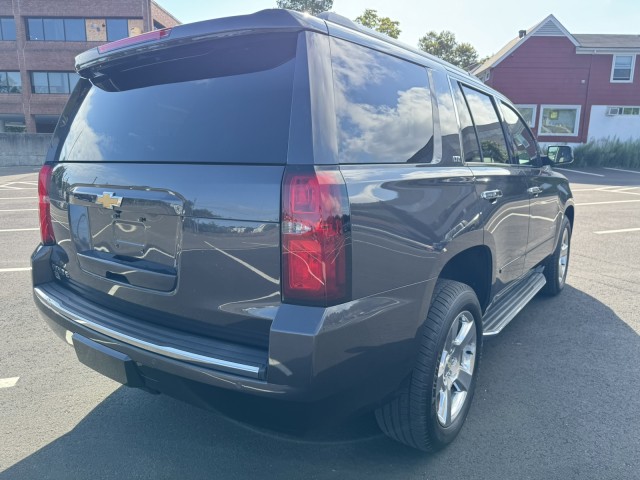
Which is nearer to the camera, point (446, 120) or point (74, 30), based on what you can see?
point (446, 120)

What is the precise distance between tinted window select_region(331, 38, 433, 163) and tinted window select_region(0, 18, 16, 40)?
40167 millimetres

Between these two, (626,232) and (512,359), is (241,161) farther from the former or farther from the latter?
(626,232)

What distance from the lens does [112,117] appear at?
252 centimetres

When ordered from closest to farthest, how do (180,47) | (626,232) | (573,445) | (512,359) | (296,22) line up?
(296,22) → (180,47) → (573,445) → (512,359) → (626,232)

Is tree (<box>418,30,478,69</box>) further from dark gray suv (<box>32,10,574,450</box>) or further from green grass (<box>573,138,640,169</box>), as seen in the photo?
dark gray suv (<box>32,10,574,450</box>)

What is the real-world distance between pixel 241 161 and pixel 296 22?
56 centimetres

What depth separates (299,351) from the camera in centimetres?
175

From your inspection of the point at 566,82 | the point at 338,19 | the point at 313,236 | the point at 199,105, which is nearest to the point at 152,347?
the point at 313,236

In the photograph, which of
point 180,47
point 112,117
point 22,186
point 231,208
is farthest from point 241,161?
point 22,186

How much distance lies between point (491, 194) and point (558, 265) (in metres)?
2.47

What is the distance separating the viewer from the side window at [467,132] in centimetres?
293

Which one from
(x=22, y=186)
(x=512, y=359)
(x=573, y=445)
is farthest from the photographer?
(x=22, y=186)

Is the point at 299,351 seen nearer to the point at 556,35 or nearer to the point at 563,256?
the point at 563,256

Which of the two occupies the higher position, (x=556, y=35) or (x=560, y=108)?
(x=556, y=35)
